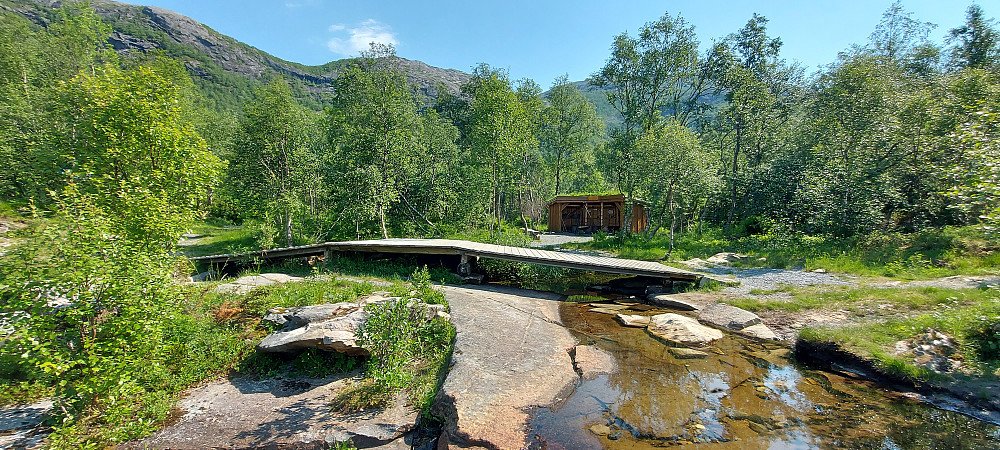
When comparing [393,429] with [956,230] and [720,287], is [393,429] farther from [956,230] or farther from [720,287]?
[956,230]

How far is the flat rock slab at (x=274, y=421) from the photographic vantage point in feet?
15.2

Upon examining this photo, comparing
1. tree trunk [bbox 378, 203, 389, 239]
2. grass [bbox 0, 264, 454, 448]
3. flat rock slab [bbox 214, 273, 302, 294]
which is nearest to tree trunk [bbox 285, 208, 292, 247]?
tree trunk [bbox 378, 203, 389, 239]

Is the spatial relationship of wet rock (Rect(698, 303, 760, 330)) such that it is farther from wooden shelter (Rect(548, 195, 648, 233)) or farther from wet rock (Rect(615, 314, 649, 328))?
wooden shelter (Rect(548, 195, 648, 233))

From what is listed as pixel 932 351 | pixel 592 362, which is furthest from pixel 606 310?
pixel 932 351

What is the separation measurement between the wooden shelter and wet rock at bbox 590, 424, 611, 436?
24686mm

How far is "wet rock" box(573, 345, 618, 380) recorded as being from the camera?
6.35 meters

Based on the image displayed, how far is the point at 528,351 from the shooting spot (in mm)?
6723

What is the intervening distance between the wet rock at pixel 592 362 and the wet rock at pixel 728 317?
3.39m

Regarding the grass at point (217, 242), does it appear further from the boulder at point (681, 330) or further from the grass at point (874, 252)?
the grass at point (874, 252)

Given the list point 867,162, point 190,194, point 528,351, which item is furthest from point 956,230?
point 190,194

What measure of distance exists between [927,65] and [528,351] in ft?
126

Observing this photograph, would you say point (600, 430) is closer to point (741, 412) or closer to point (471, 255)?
point (741, 412)

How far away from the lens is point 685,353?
285 inches

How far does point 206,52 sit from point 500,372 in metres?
208
